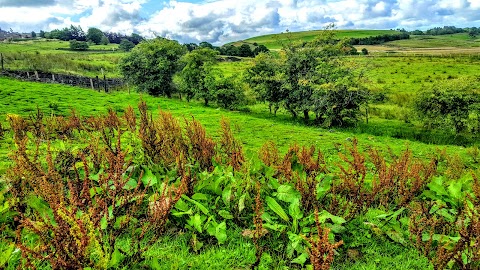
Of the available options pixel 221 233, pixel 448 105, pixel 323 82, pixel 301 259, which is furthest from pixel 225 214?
pixel 448 105

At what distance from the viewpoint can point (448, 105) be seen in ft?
85.4

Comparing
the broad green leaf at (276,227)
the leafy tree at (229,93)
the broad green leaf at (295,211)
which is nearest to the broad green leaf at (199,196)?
the broad green leaf at (276,227)

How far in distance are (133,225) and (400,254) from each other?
3754 mm

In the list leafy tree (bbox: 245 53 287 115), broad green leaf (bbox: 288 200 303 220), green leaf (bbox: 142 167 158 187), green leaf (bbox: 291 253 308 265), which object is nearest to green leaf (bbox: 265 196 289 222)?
broad green leaf (bbox: 288 200 303 220)

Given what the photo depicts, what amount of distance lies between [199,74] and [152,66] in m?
7.41

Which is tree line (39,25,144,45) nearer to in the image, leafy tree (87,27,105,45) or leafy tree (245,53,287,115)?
leafy tree (87,27,105,45)

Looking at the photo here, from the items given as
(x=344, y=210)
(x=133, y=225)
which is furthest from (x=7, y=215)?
(x=344, y=210)

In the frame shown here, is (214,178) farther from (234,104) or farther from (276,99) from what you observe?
(234,104)

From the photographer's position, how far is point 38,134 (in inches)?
358

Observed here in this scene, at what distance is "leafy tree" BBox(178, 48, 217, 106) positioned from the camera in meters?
38.4

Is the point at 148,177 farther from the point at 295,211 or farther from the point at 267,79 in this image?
the point at 267,79

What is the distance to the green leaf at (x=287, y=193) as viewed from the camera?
5305 millimetres

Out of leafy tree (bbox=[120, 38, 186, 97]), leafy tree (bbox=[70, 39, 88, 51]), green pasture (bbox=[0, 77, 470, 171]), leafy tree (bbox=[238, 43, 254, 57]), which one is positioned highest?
leafy tree (bbox=[70, 39, 88, 51])

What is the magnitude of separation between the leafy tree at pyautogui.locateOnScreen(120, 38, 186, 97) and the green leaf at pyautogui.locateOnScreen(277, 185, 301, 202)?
128 ft
